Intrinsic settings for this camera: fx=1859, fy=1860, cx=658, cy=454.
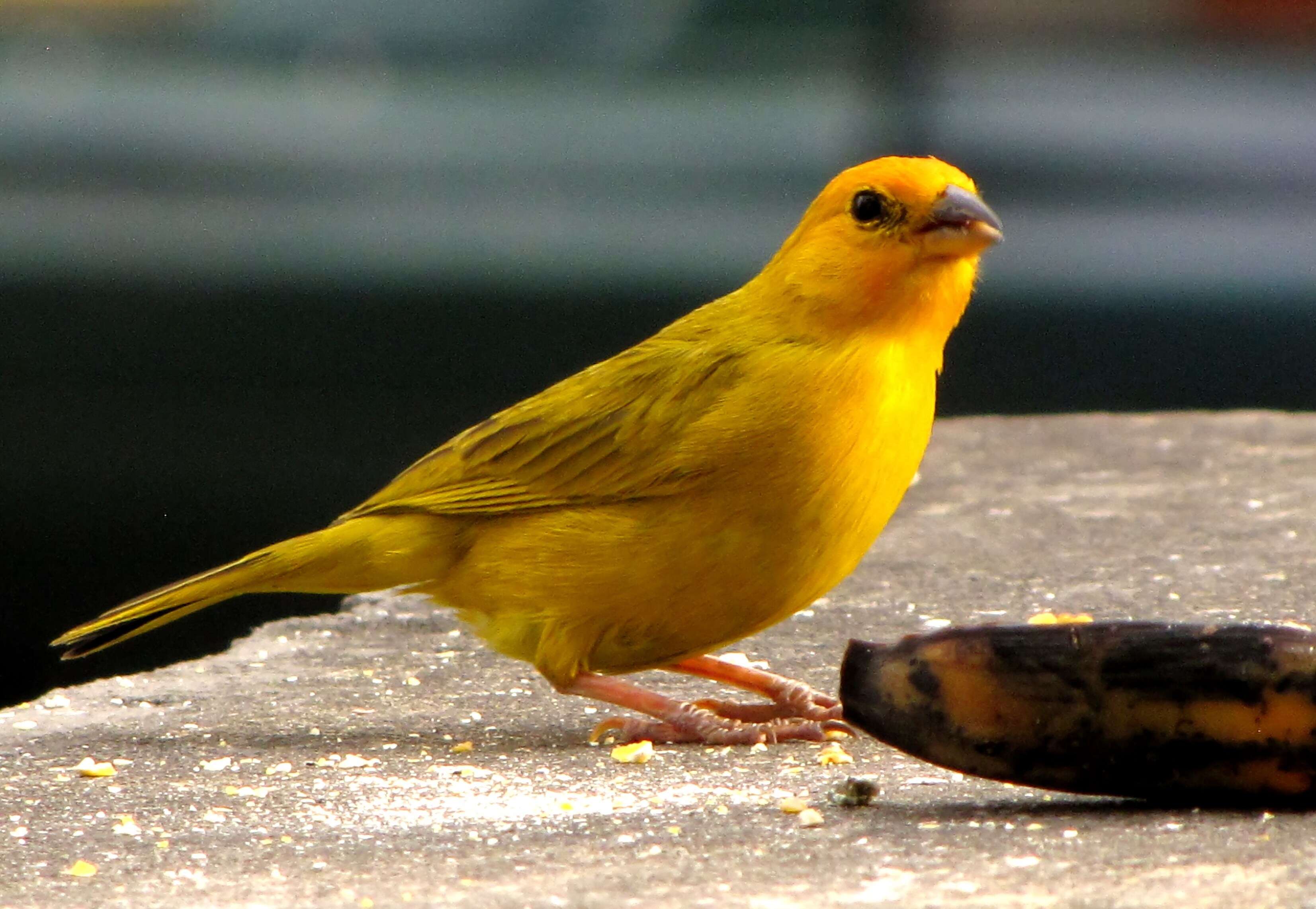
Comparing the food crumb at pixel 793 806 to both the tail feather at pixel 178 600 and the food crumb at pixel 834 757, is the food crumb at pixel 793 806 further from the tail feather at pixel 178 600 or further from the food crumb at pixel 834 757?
the tail feather at pixel 178 600

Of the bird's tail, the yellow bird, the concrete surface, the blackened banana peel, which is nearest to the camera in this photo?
the concrete surface

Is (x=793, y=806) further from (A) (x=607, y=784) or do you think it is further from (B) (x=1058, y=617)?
(B) (x=1058, y=617)

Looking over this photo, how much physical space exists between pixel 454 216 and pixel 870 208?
17.1ft

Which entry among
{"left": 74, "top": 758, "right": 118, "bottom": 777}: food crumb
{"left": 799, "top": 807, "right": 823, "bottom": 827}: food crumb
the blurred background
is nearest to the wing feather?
{"left": 74, "top": 758, "right": 118, "bottom": 777}: food crumb

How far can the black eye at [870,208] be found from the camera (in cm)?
388

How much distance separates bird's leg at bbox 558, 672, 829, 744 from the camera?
3865mm

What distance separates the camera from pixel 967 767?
114 inches

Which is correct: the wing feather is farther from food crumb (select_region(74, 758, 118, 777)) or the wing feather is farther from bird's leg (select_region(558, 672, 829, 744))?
food crumb (select_region(74, 758, 118, 777))

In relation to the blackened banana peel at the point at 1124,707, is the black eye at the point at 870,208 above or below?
above

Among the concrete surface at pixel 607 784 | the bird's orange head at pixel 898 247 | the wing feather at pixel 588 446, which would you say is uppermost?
the bird's orange head at pixel 898 247

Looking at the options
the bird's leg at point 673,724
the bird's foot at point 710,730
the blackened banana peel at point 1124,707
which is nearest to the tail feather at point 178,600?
the bird's leg at point 673,724

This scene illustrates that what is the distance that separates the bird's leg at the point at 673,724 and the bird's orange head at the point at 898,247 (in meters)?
0.85

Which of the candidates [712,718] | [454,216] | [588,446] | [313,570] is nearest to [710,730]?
[712,718]

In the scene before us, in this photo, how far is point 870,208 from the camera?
3896 millimetres
